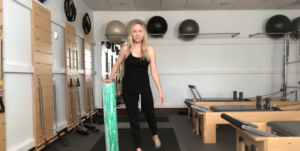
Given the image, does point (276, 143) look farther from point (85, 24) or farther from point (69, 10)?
point (85, 24)

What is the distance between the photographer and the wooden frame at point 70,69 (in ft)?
10.4

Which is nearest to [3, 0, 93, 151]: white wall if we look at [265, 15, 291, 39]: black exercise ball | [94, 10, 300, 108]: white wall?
[94, 10, 300, 108]: white wall

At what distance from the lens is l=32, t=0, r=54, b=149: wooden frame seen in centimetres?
232

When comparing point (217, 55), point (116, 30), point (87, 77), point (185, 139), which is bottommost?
point (185, 139)

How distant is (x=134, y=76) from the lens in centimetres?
207

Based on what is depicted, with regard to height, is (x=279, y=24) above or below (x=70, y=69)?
above

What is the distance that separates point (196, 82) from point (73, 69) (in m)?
2.90

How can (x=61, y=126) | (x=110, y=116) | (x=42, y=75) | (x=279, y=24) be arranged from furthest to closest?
(x=279, y=24) → (x=61, y=126) → (x=42, y=75) → (x=110, y=116)

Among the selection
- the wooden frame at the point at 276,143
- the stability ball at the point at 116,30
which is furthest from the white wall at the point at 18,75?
the wooden frame at the point at 276,143

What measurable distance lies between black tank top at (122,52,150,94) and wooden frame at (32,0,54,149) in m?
1.13

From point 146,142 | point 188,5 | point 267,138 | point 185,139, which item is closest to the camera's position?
point 267,138

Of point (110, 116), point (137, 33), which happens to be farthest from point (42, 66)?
point (137, 33)

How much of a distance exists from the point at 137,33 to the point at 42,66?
1335 mm

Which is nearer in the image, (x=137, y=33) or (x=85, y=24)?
(x=137, y=33)
